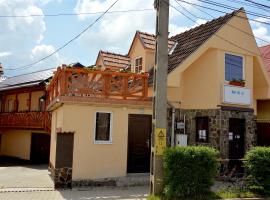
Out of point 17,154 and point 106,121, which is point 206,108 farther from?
point 17,154

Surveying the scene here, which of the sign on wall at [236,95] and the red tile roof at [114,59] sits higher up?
the red tile roof at [114,59]

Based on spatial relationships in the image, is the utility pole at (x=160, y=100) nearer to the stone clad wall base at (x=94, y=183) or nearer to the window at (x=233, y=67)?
the stone clad wall base at (x=94, y=183)

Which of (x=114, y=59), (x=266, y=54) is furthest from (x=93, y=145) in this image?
(x=266, y=54)

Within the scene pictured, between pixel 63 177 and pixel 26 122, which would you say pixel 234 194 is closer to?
pixel 63 177

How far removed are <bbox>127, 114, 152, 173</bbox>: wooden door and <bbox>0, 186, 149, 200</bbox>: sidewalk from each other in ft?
5.88

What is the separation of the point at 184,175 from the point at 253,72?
31.0 feet

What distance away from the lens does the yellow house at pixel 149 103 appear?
41.0ft

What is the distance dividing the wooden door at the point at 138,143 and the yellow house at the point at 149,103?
0.04 m

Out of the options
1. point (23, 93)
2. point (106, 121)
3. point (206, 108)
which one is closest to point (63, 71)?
point (106, 121)

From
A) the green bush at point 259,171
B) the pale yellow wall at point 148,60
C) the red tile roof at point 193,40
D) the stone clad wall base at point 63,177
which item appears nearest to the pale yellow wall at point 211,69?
the red tile roof at point 193,40

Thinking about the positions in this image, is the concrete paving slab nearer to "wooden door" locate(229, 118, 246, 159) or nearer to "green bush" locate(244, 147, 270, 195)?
"green bush" locate(244, 147, 270, 195)

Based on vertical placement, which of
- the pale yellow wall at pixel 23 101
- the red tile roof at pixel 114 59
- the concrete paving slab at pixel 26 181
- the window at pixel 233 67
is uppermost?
the red tile roof at pixel 114 59

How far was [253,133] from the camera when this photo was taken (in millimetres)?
16078

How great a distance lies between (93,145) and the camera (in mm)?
12789
